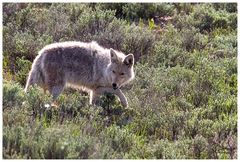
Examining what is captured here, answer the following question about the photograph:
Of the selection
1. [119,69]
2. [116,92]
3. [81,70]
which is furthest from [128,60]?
[81,70]

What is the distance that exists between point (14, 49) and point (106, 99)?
328cm

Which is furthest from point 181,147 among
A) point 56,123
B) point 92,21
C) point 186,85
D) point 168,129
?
point 92,21

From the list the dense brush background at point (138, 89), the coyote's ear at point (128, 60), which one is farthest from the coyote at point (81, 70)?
the dense brush background at point (138, 89)

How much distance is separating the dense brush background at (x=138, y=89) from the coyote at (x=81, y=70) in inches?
10.1

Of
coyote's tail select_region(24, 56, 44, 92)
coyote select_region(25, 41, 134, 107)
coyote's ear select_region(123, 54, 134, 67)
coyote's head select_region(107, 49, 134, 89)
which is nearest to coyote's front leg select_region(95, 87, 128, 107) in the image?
coyote select_region(25, 41, 134, 107)

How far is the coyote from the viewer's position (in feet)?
32.6

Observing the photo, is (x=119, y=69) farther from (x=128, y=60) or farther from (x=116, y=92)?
(x=116, y=92)

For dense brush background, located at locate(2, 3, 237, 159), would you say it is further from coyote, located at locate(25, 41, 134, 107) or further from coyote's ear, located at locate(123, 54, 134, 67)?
coyote's ear, located at locate(123, 54, 134, 67)

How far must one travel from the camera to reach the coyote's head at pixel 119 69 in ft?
33.6

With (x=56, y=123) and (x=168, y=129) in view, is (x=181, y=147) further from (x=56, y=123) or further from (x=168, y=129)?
(x=56, y=123)

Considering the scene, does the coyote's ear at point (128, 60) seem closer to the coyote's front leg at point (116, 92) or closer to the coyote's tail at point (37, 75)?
the coyote's front leg at point (116, 92)

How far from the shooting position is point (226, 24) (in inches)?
608

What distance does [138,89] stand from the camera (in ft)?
35.7

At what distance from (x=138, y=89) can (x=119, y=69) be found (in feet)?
2.62
